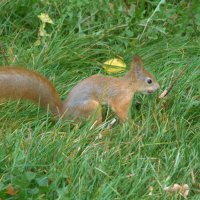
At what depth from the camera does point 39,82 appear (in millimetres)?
4910

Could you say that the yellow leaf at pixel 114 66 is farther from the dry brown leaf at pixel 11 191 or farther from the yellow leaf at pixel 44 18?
the dry brown leaf at pixel 11 191

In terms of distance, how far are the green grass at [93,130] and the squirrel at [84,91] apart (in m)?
0.09

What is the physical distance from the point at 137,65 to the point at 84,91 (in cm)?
46

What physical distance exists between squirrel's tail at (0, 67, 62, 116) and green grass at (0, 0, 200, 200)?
0.10 metres

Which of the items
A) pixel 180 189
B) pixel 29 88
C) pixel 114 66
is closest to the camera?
pixel 180 189

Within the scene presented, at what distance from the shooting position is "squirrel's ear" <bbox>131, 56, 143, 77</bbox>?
530cm

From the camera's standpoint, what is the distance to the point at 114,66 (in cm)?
575

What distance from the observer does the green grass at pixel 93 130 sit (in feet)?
13.8

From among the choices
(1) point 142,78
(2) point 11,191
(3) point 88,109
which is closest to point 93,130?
(3) point 88,109

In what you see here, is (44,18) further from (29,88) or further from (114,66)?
(29,88)

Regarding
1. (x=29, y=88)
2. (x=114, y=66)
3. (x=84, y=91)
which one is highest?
(x=29, y=88)

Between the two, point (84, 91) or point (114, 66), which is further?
point (114, 66)

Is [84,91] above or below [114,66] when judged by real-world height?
above

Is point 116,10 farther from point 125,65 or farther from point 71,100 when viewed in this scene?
point 71,100
